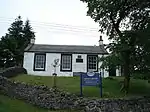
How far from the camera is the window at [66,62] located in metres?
32.1

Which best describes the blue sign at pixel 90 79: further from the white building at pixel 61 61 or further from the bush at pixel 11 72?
the white building at pixel 61 61

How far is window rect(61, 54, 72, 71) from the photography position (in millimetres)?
32062

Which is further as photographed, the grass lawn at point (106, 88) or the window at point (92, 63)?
the window at point (92, 63)

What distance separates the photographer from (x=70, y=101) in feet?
59.5

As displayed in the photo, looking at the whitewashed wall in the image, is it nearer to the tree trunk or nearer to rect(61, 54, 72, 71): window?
rect(61, 54, 72, 71): window

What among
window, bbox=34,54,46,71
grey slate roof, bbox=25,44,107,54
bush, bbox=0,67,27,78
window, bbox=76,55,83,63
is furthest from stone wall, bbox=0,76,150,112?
window, bbox=76,55,83,63

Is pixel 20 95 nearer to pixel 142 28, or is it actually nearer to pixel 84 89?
pixel 84 89

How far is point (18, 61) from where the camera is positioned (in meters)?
46.0

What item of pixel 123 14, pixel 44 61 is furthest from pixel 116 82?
pixel 44 61

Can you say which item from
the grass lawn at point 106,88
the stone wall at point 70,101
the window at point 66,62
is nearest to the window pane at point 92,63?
the window at point 66,62

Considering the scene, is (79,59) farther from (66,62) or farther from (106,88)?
(106,88)

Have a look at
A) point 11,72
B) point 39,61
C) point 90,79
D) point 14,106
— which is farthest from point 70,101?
point 39,61

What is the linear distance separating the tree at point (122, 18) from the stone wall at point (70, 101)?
208 centimetres

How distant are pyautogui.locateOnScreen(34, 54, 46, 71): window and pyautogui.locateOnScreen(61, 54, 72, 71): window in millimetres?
2293
